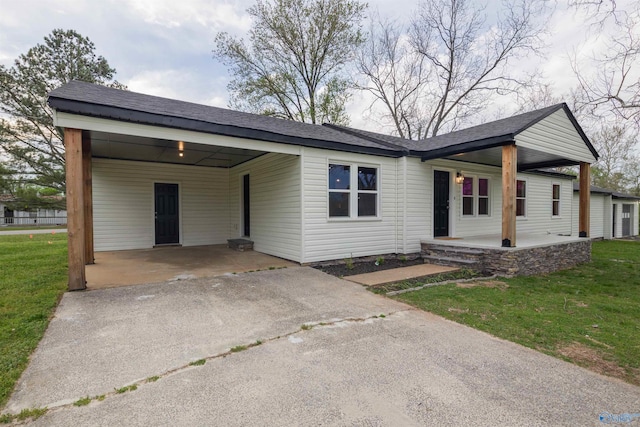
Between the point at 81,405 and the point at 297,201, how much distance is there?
17.0ft

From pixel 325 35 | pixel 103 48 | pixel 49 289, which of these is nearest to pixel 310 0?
pixel 325 35

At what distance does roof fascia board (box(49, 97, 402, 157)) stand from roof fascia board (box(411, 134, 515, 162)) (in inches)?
77.3

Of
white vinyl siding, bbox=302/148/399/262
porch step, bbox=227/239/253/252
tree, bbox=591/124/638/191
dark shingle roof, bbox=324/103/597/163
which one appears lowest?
porch step, bbox=227/239/253/252

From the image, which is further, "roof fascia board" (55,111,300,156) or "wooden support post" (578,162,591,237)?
"wooden support post" (578,162,591,237)

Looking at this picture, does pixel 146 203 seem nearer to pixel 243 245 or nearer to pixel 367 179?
pixel 243 245

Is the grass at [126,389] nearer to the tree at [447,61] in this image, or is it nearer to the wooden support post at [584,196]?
the wooden support post at [584,196]

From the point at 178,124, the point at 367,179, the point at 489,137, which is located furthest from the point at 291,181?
the point at 489,137

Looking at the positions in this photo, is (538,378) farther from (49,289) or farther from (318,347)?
(49,289)

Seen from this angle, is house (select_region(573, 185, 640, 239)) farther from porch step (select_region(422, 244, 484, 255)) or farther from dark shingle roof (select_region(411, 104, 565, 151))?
porch step (select_region(422, 244, 484, 255))

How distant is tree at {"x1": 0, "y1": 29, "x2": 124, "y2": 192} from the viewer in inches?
661

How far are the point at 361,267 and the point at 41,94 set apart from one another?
2113 cm

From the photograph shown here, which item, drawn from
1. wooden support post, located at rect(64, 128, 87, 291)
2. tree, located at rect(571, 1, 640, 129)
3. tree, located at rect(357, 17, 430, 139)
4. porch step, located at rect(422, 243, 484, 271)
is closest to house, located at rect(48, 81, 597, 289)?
wooden support post, located at rect(64, 128, 87, 291)

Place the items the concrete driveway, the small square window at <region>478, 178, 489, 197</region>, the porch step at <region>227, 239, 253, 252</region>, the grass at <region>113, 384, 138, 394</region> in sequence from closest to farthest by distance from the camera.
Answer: the concrete driveway < the grass at <region>113, 384, 138, 394</region> < the porch step at <region>227, 239, 253, 252</region> < the small square window at <region>478, 178, 489, 197</region>

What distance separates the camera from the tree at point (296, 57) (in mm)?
16812
